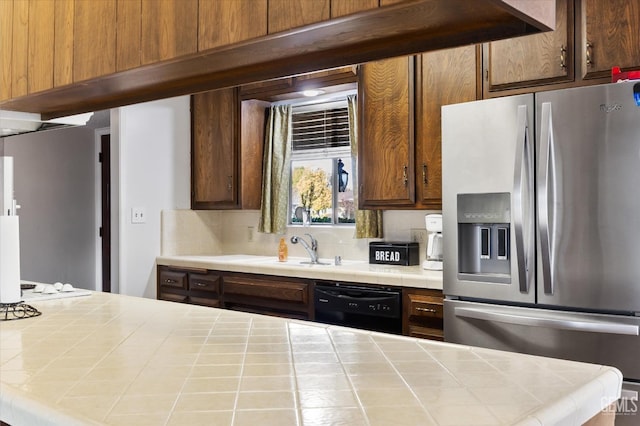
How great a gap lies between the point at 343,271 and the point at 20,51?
76.2 inches

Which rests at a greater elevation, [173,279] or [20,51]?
[20,51]

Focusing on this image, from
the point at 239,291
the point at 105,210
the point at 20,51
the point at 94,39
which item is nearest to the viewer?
the point at 94,39

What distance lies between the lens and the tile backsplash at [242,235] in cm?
407

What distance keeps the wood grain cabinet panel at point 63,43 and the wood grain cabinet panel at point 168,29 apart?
0.38 meters

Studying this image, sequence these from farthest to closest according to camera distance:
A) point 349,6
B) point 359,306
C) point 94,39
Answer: point 359,306, point 94,39, point 349,6

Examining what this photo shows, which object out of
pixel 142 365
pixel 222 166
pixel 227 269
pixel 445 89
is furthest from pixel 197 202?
pixel 142 365

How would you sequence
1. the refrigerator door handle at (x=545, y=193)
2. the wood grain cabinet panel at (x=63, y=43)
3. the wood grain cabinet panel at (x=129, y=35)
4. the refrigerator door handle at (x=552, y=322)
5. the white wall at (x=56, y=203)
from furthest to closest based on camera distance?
1. the white wall at (x=56, y=203)
2. the refrigerator door handle at (x=545, y=193)
3. the refrigerator door handle at (x=552, y=322)
4. the wood grain cabinet panel at (x=63, y=43)
5. the wood grain cabinet panel at (x=129, y=35)

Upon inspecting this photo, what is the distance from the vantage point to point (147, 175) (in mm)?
4527

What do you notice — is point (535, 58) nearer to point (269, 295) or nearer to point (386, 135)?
point (386, 135)

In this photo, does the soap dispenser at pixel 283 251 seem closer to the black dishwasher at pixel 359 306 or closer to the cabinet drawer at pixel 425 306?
the black dishwasher at pixel 359 306

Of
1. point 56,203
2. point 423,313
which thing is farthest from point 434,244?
point 56,203

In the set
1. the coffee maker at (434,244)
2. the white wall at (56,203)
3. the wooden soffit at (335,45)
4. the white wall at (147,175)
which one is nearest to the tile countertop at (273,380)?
the wooden soffit at (335,45)

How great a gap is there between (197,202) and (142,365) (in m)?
3.49

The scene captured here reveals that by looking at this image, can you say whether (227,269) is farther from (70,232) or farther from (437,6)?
(70,232)
